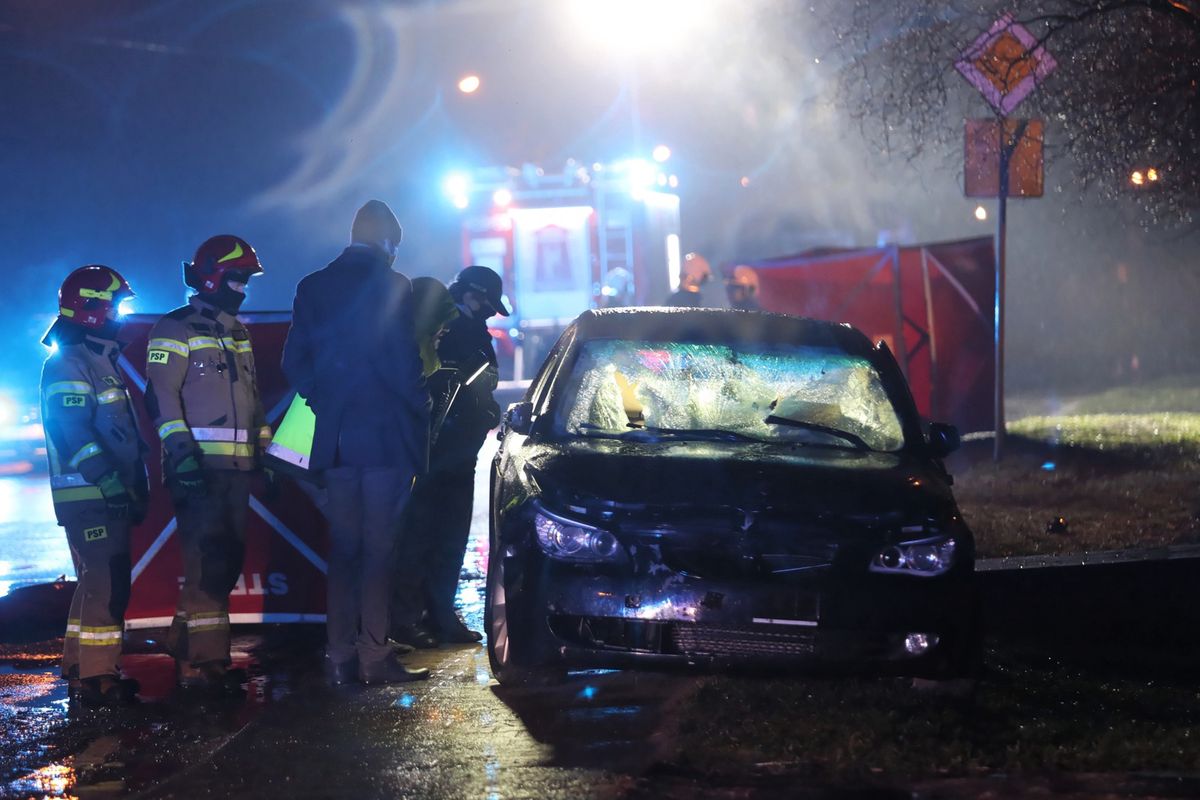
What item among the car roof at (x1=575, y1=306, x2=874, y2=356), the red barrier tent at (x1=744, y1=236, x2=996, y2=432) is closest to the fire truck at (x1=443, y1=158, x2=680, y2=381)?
the red barrier tent at (x1=744, y1=236, x2=996, y2=432)

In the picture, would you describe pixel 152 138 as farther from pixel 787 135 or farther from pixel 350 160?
pixel 787 135

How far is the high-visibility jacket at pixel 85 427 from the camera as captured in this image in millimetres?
5625

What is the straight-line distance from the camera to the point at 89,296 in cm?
582

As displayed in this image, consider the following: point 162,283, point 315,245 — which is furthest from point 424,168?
point 162,283

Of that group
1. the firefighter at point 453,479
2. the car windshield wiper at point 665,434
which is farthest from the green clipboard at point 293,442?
the car windshield wiper at point 665,434

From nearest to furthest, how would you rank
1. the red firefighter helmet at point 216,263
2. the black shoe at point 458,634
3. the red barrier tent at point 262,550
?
the red firefighter helmet at point 216,263 < the black shoe at point 458,634 < the red barrier tent at point 262,550

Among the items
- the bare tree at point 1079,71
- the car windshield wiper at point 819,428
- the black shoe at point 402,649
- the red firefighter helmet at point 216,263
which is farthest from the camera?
the bare tree at point 1079,71

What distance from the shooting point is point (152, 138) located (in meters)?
25.8

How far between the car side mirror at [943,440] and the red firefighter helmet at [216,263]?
292cm

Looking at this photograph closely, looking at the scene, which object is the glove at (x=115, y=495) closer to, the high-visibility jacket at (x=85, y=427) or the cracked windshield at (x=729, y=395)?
the high-visibility jacket at (x=85, y=427)

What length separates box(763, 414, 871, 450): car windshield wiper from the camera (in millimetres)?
5727

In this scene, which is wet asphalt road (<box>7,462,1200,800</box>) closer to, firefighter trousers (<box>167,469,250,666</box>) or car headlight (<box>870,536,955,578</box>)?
firefighter trousers (<box>167,469,250,666</box>)

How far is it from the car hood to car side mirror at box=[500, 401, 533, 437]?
1.06ft

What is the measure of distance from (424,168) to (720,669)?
104 ft
